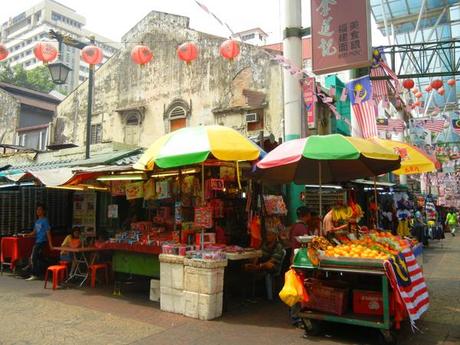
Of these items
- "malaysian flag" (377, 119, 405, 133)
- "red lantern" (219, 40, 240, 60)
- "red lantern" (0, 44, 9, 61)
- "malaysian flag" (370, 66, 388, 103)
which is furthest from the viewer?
"malaysian flag" (377, 119, 405, 133)

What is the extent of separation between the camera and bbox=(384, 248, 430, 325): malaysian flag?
17.0 feet

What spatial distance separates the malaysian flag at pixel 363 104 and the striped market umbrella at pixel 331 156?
6.20ft

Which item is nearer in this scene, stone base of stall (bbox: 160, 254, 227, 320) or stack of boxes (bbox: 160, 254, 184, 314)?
stone base of stall (bbox: 160, 254, 227, 320)

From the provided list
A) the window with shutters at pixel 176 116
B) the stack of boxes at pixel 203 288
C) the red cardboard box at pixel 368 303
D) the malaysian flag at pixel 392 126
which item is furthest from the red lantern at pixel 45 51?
the malaysian flag at pixel 392 126

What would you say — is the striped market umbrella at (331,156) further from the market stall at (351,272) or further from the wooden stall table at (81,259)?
the wooden stall table at (81,259)

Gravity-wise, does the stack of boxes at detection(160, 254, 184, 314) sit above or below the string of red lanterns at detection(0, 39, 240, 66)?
below

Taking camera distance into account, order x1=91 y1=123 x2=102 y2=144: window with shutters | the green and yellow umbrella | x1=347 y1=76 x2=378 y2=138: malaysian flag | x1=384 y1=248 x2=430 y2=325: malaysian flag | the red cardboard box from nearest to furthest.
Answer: x1=384 y1=248 x2=430 y2=325: malaysian flag, the red cardboard box, the green and yellow umbrella, x1=347 y1=76 x2=378 y2=138: malaysian flag, x1=91 y1=123 x2=102 y2=144: window with shutters

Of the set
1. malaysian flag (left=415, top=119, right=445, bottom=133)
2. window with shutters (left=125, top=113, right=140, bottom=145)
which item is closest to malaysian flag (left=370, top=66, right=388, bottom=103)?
malaysian flag (left=415, top=119, right=445, bottom=133)

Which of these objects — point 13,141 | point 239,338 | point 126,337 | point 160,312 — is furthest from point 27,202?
point 13,141

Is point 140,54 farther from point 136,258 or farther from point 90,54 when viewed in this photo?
point 136,258

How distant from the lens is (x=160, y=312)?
6855 mm

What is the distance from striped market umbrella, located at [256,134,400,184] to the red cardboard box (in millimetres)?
1878

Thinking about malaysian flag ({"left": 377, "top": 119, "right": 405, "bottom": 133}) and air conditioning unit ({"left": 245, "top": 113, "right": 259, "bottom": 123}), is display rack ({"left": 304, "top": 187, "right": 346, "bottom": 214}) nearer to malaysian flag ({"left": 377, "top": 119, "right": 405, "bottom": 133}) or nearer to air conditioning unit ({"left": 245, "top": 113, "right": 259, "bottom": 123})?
malaysian flag ({"left": 377, "top": 119, "right": 405, "bottom": 133})

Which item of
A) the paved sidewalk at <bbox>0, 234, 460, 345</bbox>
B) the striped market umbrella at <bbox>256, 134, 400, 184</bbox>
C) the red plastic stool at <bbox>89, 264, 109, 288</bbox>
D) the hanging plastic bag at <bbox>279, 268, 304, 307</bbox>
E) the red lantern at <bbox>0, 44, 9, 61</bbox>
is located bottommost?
the paved sidewalk at <bbox>0, 234, 460, 345</bbox>
